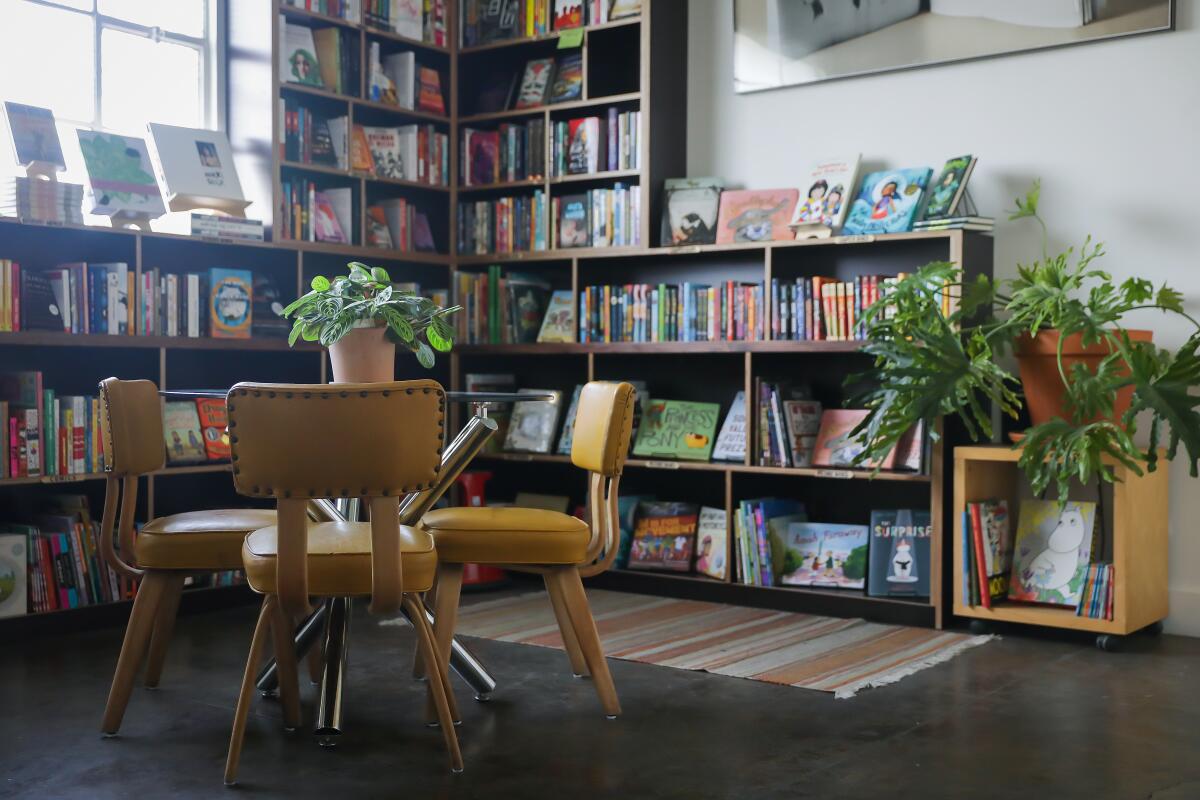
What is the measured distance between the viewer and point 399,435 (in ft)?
8.72

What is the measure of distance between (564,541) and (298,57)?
285 centimetres

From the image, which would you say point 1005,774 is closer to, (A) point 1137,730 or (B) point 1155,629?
(A) point 1137,730

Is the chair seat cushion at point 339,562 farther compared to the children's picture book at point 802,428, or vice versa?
the children's picture book at point 802,428

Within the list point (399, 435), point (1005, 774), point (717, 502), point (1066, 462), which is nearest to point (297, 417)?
point (399, 435)

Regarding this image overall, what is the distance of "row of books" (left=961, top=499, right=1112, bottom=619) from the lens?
429 cm

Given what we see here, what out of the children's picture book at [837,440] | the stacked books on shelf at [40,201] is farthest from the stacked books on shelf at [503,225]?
the stacked books on shelf at [40,201]

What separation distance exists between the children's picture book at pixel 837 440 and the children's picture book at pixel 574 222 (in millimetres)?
1300

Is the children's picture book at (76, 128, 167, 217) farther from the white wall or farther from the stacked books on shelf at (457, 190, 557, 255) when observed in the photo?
the white wall

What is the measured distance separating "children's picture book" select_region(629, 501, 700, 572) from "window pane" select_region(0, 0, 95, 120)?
8.65ft

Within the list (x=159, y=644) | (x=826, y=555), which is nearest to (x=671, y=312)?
(x=826, y=555)

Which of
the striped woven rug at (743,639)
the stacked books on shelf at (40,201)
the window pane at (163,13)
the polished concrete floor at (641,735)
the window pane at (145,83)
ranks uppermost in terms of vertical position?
the window pane at (163,13)

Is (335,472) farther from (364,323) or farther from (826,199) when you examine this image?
(826,199)

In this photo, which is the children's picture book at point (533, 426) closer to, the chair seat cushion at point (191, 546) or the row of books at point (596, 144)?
the row of books at point (596, 144)

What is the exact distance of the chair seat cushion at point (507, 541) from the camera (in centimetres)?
323
